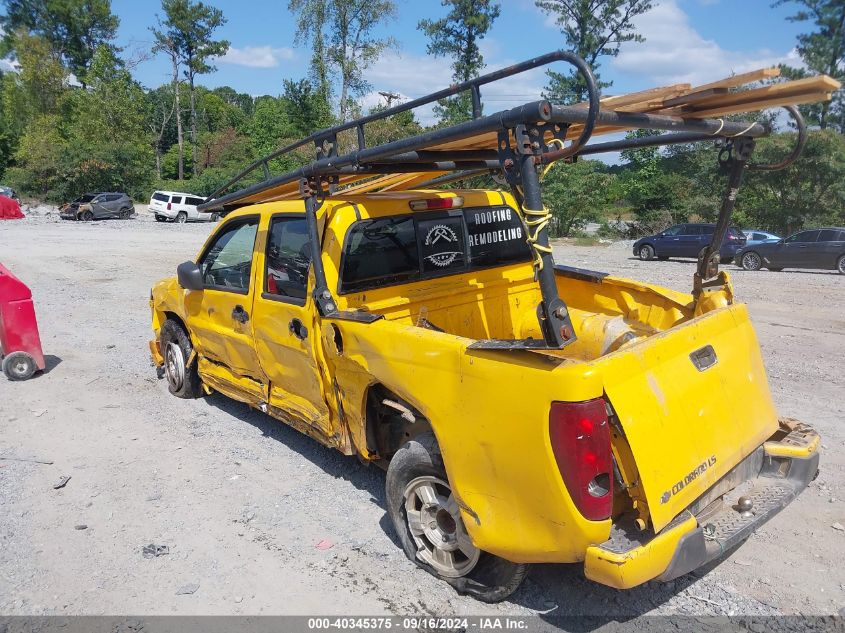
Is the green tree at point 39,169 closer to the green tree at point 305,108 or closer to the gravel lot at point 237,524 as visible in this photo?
the green tree at point 305,108

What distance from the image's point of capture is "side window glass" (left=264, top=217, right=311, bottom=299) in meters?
4.33

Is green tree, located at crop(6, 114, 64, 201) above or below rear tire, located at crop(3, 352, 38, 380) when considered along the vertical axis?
above

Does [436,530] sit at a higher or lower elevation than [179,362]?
lower

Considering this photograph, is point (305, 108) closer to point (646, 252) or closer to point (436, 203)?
point (646, 252)

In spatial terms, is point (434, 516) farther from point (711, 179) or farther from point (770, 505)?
point (711, 179)

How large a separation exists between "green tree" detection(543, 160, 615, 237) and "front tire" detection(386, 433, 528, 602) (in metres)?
27.6

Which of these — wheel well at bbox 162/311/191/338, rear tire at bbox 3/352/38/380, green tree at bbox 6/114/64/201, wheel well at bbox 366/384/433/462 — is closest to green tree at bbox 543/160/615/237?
wheel well at bbox 162/311/191/338

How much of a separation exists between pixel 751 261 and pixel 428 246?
18.0 metres

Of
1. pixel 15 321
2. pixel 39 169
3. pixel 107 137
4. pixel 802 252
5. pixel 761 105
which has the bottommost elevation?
pixel 802 252

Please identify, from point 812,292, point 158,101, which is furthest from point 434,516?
point 158,101

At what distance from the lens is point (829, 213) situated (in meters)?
29.4

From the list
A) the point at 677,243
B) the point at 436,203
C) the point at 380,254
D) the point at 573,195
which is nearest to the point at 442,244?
the point at 436,203

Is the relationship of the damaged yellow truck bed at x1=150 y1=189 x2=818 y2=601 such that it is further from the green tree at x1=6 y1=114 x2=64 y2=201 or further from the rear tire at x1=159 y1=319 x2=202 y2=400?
the green tree at x1=6 y1=114 x2=64 y2=201

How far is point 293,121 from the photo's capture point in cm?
4731
